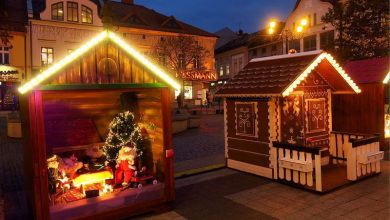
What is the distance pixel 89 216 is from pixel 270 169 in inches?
203

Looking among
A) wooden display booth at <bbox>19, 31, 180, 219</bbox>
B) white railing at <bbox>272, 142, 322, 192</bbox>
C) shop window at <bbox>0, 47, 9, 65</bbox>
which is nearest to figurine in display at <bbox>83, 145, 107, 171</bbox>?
wooden display booth at <bbox>19, 31, 180, 219</bbox>

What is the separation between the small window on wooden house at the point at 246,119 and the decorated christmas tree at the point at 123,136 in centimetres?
327

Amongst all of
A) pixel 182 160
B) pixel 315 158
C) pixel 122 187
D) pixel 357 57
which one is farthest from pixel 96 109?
pixel 357 57

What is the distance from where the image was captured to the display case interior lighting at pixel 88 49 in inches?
231

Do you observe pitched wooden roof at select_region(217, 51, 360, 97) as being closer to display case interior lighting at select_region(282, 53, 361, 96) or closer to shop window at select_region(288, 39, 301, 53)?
display case interior lighting at select_region(282, 53, 361, 96)

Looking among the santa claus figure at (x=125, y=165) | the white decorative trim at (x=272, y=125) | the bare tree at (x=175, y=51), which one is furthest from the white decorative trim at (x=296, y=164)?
the bare tree at (x=175, y=51)

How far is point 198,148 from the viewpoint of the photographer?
1464 cm

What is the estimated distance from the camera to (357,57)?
22500 mm

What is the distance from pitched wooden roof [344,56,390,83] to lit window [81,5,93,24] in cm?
2634

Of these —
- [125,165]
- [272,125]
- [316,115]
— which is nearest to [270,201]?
[272,125]

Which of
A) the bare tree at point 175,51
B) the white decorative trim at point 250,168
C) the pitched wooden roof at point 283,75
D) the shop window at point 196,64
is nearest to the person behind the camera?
the pitched wooden roof at point 283,75

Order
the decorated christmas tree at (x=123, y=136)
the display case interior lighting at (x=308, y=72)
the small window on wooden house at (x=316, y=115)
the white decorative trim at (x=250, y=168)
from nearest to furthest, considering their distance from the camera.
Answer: the decorated christmas tree at (x=123, y=136) < the display case interior lighting at (x=308, y=72) < the white decorative trim at (x=250, y=168) < the small window on wooden house at (x=316, y=115)

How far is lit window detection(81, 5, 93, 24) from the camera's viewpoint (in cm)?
3226

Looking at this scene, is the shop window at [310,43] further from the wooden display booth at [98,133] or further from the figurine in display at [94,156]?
the figurine in display at [94,156]
